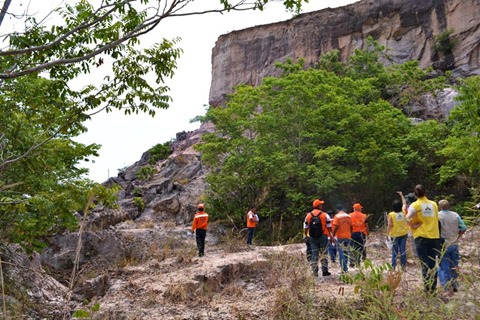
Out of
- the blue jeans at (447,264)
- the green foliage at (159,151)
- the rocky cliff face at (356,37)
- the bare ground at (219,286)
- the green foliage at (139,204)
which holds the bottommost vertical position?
the bare ground at (219,286)

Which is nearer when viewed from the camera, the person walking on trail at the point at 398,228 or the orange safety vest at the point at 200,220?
the person walking on trail at the point at 398,228

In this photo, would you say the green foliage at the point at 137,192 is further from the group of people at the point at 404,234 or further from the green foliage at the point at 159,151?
the group of people at the point at 404,234

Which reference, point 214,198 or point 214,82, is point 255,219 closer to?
point 214,198

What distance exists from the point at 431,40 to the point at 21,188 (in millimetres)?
37033

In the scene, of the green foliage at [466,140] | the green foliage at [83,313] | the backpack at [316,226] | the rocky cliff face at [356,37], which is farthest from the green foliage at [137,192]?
the green foliage at [83,313]

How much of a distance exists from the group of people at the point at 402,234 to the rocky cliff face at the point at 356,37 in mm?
28904

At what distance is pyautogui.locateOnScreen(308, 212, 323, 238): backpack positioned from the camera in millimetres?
8883

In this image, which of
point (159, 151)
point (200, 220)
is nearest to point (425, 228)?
point (200, 220)

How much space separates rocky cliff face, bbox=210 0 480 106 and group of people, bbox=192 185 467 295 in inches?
1138

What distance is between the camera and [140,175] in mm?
38219

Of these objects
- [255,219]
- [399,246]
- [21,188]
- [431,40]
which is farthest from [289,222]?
[431,40]

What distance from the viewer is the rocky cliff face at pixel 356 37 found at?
117ft

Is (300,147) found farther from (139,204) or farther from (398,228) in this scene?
(398,228)

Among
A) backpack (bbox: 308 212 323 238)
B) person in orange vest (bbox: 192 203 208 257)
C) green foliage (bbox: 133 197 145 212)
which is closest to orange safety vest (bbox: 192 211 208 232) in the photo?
person in orange vest (bbox: 192 203 208 257)
